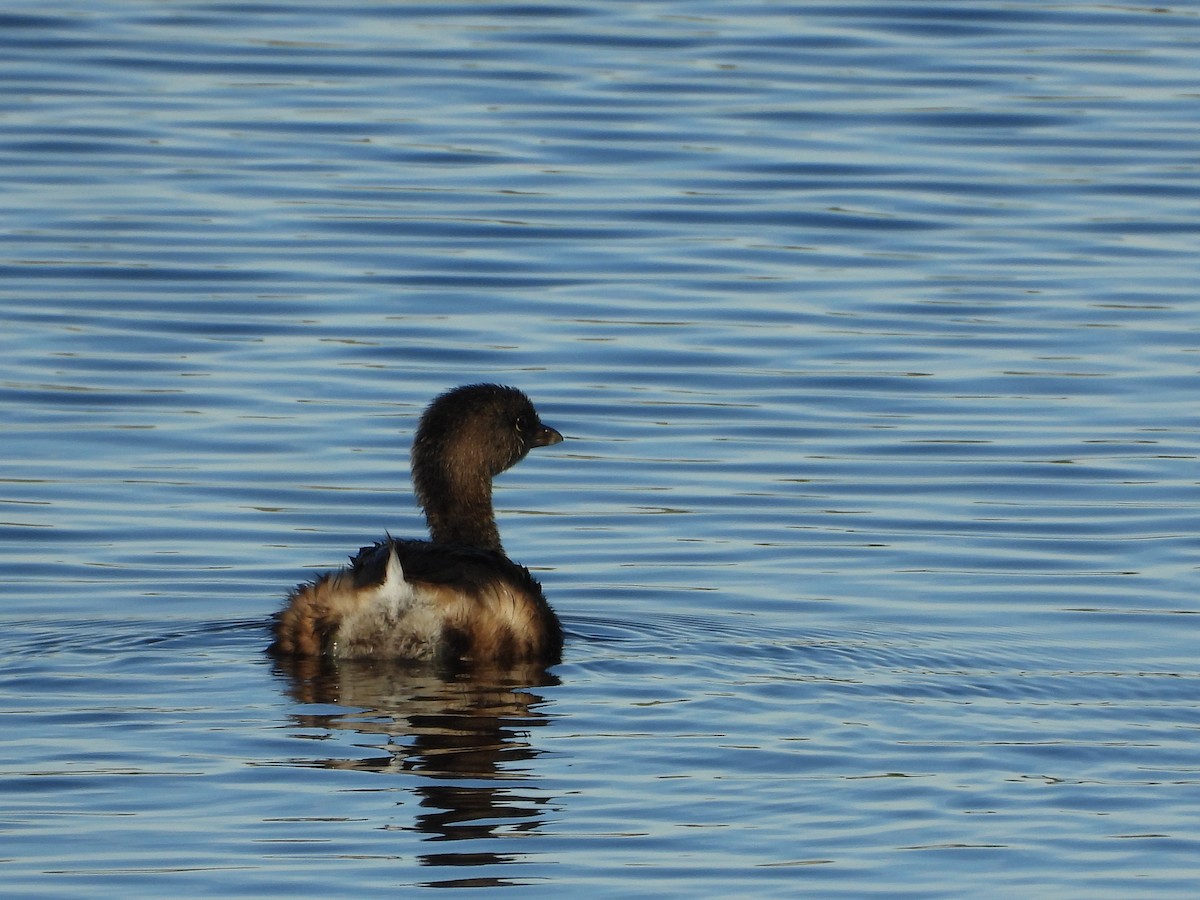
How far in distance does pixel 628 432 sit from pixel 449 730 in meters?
4.80

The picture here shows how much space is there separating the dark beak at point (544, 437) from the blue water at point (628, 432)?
1.45ft

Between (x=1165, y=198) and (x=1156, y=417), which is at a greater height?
(x=1165, y=198)

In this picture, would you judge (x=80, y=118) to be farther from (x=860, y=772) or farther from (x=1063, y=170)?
(x=860, y=772)

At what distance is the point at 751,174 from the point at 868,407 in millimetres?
5011

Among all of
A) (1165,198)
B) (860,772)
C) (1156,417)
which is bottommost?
(860,772)

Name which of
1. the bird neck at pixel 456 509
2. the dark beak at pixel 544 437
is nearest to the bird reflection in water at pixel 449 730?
the bird neck at pixel 456 509

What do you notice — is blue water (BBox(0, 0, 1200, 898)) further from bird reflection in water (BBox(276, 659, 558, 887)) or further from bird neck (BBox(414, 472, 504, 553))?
bird neck (BBox(414, 472, 504, 553))

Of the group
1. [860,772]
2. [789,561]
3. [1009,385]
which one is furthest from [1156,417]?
[860,772]

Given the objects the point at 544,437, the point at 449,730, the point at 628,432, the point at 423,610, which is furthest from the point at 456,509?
the point at 628,432

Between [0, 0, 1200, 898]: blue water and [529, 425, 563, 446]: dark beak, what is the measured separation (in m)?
0.44

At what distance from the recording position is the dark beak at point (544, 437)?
36.3 feet

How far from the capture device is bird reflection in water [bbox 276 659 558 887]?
23.9 feet

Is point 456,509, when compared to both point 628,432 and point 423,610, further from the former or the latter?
point 628,432

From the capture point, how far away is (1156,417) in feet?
42.0
